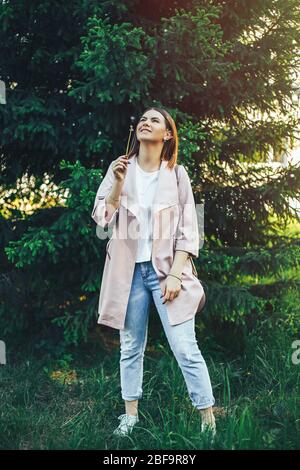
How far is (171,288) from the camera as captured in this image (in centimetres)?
333

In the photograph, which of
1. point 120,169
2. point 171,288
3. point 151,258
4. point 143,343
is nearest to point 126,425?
point 143,343

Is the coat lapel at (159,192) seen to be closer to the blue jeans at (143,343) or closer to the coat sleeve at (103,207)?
the coat sleeve at (103,207)

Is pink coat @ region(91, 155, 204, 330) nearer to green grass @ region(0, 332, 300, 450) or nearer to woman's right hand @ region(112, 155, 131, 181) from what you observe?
woman's right hand @ region(112, 155, 131, 181)

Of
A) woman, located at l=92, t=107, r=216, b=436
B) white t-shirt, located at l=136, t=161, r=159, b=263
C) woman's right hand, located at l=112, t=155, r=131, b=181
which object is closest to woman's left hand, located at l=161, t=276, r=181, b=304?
woman, located at l=92, t=107, r=216, b=436

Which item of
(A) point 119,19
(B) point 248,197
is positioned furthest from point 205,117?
(A) point 119,19

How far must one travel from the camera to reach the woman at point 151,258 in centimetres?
338

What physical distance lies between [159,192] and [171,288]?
0.56 meters

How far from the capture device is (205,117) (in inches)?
202

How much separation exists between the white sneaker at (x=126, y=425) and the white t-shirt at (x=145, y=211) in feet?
3.20

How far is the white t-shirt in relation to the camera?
3.47 meters

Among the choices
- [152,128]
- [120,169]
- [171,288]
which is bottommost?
[171,288]

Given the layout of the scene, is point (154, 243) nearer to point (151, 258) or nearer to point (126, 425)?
point (151, 258)

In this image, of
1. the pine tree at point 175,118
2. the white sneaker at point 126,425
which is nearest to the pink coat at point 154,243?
the white sneaker at point 126,425

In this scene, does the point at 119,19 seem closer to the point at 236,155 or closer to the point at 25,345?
the point at 236,155
